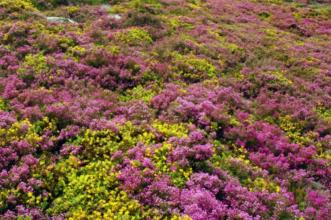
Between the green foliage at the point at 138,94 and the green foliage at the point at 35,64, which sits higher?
the green foliage at the point at 35,64

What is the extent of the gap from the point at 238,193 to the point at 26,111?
7.74 m

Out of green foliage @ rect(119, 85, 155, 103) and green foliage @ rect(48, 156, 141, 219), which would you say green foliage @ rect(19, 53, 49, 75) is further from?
green foliage @ rect(48, 156, 141, 219)

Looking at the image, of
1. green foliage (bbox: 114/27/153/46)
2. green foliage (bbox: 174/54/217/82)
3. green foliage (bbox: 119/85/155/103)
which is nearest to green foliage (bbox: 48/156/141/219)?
green foliage (bbox: 119/85/155/103)

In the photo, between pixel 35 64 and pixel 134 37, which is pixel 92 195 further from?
pixel 134 37

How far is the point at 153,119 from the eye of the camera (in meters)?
14.1

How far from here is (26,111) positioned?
13297mm

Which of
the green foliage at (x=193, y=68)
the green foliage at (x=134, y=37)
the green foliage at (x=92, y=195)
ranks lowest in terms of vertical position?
the green foliage at (x=92, y=195)

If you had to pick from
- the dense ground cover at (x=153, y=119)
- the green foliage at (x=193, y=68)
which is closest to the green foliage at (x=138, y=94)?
the dense ground cover at (x=153, y=119)

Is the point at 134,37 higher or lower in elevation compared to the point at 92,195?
higher

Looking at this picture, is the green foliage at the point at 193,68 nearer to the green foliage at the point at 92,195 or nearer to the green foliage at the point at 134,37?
the green foliage at the point at 134,37

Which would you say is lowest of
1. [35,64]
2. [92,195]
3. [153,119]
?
[92,195]

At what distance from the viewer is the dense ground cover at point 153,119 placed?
10.4 m

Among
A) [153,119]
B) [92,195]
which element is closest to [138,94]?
[153,119]

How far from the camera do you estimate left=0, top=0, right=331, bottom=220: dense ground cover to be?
10.4 m
